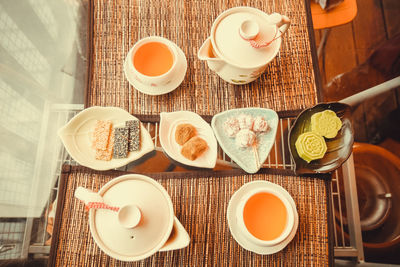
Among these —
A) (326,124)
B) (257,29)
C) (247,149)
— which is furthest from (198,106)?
(326,124)

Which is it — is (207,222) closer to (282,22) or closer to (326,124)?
(326,124)

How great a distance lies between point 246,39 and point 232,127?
29 cm

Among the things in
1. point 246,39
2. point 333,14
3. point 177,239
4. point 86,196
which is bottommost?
point 177,239

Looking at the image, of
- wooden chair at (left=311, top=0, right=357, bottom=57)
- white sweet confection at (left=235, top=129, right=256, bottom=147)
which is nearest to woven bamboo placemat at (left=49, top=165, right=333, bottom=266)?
white sweet confection at (left=235, top=129, right=256, bottom=147)

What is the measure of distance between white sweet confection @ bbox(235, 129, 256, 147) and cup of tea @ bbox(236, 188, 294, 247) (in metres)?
0.16

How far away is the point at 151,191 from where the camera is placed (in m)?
0.69

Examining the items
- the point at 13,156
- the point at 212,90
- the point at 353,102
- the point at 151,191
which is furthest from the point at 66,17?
the point at 353,102

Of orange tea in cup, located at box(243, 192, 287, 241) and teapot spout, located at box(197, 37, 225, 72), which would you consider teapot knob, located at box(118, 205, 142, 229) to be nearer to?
orange tea in cup, located at box(243, 192, 287, 241)

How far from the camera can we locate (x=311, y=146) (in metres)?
0.83

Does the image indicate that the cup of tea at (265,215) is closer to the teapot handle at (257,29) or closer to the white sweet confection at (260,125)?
the white sweet confection at (260,125)

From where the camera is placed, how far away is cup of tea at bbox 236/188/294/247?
761mm

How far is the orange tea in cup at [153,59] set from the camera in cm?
87

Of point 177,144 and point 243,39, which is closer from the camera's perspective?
point 243,39

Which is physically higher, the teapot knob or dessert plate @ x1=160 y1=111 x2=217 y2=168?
dessert plate @ x1=160 y1=111 x2=217 y2=168
